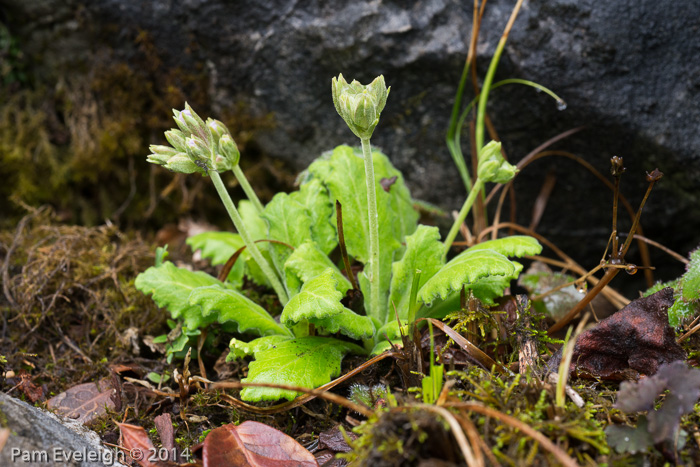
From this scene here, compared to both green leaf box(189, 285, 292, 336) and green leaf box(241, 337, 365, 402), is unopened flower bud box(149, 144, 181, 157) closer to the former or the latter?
green leaf box(189, 285, 292, 336)

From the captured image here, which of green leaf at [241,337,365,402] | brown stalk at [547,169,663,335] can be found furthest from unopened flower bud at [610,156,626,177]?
green leaf at [241,337,365,402]

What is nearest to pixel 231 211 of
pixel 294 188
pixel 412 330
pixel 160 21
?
pixel 412 330

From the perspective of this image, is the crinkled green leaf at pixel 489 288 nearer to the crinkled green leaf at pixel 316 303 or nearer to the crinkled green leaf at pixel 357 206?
the crinkled green leaf at pixel 357 206

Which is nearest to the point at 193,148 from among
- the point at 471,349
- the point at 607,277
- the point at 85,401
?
the point at 85,401

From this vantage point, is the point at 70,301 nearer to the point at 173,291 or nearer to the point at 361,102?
the point at 173,291

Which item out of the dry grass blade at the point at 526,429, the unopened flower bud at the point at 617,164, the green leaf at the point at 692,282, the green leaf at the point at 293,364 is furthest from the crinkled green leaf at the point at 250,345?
the green leaf at the point at 692,282

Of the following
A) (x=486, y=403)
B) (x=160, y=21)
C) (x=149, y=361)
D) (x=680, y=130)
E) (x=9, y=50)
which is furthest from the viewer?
(x=9, y=50)

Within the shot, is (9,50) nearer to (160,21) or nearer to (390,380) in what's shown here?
(160,21)
